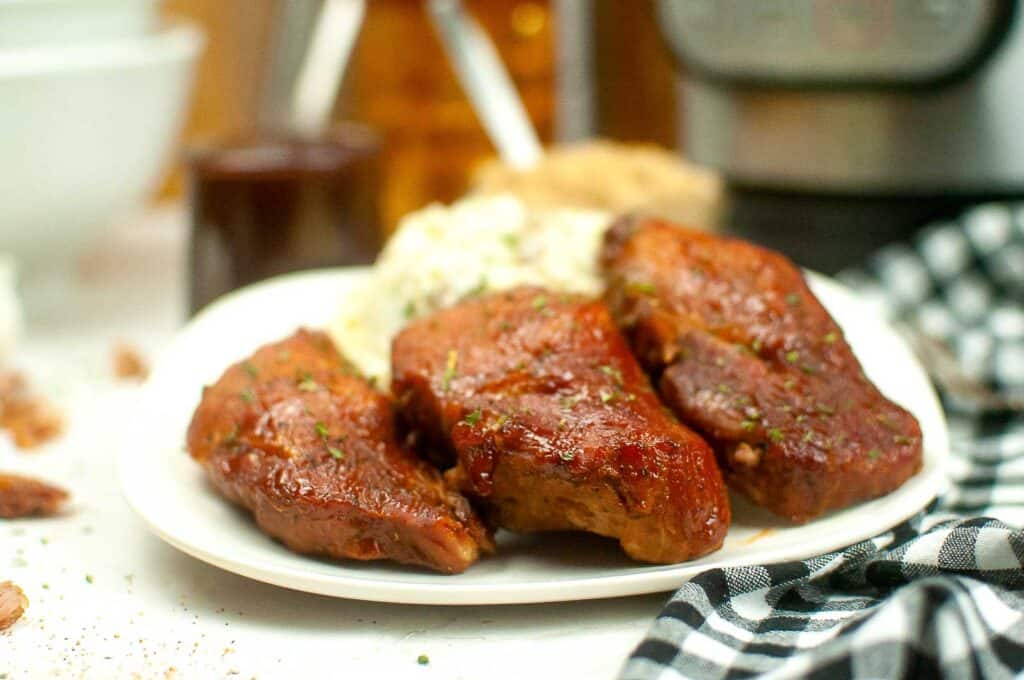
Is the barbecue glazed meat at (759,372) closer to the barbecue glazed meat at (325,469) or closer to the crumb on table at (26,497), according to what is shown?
the barbecue glazed meat at (325,469)

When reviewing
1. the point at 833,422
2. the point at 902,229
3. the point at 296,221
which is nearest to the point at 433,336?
the point at 833,422

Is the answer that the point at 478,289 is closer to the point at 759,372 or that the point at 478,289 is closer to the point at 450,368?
the point at 450,368

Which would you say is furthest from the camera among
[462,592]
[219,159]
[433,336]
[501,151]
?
[501,151]

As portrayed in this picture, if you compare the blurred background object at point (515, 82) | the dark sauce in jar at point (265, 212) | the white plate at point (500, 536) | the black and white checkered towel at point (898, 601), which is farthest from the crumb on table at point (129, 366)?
the black and white checkered towel at point (898, 601)

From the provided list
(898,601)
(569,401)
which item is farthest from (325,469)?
(898,601)

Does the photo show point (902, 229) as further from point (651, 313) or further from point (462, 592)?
point (462, 592)

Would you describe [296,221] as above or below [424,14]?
below
